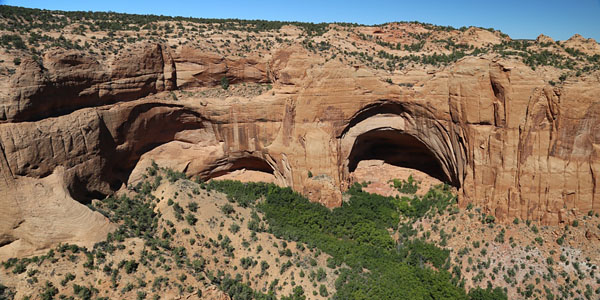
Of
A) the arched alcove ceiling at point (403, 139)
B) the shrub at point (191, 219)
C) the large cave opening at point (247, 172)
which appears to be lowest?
the shrub at point (191, 219)

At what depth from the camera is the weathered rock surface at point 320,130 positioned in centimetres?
2150

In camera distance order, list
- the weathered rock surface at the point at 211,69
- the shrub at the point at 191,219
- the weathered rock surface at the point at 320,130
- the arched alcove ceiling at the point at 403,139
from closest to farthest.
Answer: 1. the weathered rock surface at the point at 320,130
2. the shrub at the point at 191,219
3. the arched alcove ceiling at the point at 403,139
4. the weathered rock surface at the point at 211,69

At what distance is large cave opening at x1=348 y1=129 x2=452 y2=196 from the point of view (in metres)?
30.7

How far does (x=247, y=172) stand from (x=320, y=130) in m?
7.28

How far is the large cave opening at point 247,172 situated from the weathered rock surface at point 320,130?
16 cm

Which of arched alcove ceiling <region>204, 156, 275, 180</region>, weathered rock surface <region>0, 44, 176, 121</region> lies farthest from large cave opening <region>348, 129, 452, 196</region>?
weathered rock surface <region>0, 44, 176, 121</region>

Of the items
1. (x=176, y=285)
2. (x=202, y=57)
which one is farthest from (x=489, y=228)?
(x=202, y=57)

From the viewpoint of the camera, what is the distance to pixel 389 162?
3284cm

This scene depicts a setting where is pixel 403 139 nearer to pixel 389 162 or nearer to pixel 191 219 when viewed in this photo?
pixel 389 162

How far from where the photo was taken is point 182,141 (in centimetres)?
2970

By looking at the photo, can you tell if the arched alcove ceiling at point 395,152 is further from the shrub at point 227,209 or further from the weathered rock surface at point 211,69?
the shrub at point 227,209

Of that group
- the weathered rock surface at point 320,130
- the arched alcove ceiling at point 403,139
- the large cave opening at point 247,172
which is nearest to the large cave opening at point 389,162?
the arched alcove ceiling at point 403,139

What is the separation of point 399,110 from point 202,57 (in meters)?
14.3

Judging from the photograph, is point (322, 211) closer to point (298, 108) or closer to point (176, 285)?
point (298, 108)
